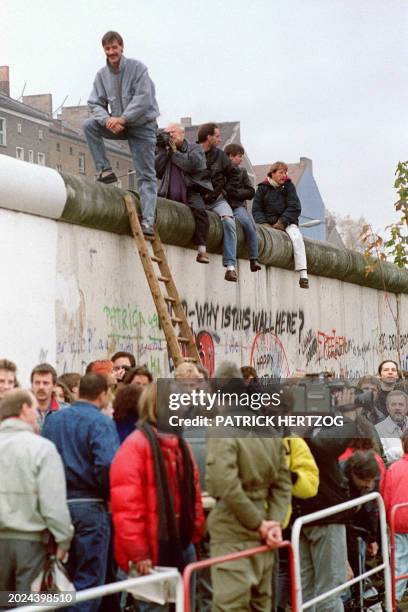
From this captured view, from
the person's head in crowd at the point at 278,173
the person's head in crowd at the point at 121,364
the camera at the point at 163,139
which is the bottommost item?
the person's head in crowd at the point at 121,364

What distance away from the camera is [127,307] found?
12836 mm

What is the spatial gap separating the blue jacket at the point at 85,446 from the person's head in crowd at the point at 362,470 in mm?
2247

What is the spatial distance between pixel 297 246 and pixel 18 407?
10433 millimetres

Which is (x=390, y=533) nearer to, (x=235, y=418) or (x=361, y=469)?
(x=361, y=469)

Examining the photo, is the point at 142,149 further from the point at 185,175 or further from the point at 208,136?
the point at 208,136

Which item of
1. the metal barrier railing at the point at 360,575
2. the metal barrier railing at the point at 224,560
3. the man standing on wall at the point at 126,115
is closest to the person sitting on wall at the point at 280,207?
the man standing on wall at the point at 126,115

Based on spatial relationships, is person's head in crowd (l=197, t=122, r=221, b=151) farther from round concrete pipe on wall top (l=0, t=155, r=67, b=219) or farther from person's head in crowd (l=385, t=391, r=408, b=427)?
person's head in crowd (l=385, t=391, r=408, b=427)

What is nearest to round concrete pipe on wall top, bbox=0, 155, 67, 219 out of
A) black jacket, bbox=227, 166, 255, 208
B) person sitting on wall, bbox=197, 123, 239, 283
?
person sitting on wall, bbox=197, 123, 239, 283

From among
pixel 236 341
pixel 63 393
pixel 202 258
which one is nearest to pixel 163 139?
pixel 202 258

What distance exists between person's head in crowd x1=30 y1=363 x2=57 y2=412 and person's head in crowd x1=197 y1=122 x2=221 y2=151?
215 inches

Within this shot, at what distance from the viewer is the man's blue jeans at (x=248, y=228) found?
1520 cm

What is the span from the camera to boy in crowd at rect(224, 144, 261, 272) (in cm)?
1466

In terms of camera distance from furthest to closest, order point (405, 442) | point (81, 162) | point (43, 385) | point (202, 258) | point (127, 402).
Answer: point (81, 162) → point (202, 258) → point (405, 442) → point (43, 385) → point (127, 402)

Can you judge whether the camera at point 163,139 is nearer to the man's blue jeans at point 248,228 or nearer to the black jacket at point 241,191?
the black jacket at point 241,191
